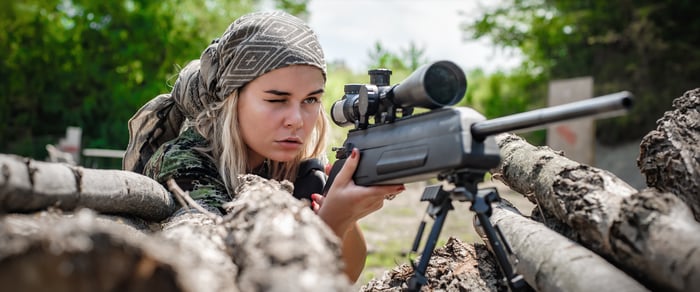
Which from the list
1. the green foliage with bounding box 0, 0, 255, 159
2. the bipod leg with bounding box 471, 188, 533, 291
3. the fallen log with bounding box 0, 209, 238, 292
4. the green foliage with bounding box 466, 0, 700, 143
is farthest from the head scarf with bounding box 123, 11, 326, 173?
the green foliage with bounding box 466, 0, 700, 143

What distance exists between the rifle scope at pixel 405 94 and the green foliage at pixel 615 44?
52.4 ft

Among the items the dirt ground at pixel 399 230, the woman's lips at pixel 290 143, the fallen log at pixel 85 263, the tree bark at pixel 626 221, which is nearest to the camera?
the fallen log at pixel 85 263

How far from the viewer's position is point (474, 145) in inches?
81.9

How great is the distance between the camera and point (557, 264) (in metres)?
2.18

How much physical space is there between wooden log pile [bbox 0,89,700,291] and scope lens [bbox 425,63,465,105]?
575 millimetres

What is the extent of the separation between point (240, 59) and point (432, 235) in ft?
5.00

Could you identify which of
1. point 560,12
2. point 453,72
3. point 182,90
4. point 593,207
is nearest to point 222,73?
point 182,90

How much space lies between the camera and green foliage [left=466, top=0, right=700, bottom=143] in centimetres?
1719

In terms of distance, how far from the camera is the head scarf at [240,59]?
3150 millimetres

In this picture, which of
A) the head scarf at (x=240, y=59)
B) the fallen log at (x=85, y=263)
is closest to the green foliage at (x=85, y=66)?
the head scarf at (x=240, y=59)

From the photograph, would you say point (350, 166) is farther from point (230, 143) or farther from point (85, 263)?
point (85, 263)

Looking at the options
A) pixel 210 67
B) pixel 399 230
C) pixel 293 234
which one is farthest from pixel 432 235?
pixel 399 230

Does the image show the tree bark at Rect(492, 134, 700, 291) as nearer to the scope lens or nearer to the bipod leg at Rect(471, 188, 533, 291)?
the bipod leg at Rect(471, 188, 533, 291)

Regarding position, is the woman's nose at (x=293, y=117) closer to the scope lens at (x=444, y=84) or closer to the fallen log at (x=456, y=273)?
the fallen log at (x=456, y=273)
